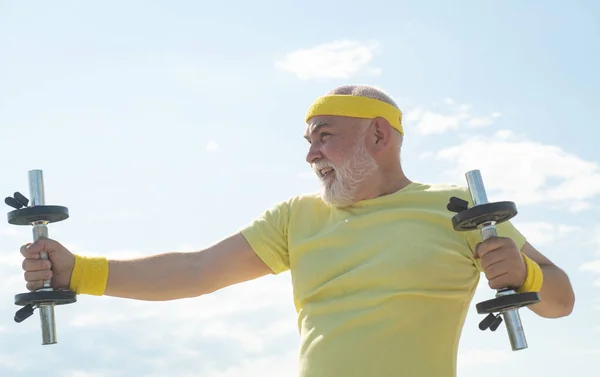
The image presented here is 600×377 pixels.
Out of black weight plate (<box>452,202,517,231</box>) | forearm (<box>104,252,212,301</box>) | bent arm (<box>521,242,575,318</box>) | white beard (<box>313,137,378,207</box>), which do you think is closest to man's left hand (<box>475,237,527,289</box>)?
black weight plate (<box>452,202,517,231</box>)

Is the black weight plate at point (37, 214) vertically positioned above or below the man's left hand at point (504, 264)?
above

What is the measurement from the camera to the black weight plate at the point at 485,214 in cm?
407

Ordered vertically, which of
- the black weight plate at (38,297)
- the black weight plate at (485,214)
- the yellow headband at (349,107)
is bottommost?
the black weight plate at (485,214)

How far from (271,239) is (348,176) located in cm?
65

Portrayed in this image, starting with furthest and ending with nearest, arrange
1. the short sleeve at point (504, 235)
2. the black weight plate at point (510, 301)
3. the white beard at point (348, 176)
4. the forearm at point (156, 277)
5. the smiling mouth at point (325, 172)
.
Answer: the smiling mouth at point (325, 172), the white beard at point (348, 176), the forearm at point (156, 277), the short sleeve at point (504, 235), the black weight plate at point (510, 301)

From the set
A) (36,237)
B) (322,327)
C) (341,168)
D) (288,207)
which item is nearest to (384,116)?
(341,168)

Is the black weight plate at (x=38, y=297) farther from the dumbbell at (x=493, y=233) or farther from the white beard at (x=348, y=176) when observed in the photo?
the dumbbell at (x=493, y=233)

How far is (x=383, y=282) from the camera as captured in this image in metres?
4.70

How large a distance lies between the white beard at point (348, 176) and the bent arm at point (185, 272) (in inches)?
24.9

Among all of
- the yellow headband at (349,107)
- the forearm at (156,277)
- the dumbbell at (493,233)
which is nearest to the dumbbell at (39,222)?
the forearm at (156,277)

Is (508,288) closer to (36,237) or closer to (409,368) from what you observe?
(409,368)

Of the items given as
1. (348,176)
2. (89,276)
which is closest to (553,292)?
(348,176)

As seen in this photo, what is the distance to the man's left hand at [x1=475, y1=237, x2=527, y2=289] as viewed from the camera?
4.10 meters

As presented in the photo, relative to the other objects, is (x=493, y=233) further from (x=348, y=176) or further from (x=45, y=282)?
(x=45, y=282)
